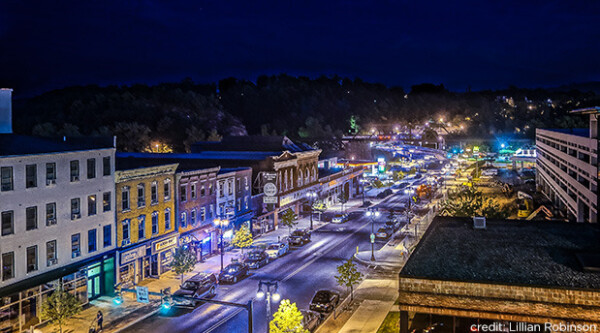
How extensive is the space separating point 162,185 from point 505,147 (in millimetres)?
158000

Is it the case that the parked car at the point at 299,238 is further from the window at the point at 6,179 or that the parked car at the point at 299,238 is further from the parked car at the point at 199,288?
the window at the point at 6,179

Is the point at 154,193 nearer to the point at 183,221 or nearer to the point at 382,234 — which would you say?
the point at 183,221

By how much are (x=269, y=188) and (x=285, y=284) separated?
2512 centimetres

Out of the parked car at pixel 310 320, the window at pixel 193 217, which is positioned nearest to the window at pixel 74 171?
the window at pixel 193 217

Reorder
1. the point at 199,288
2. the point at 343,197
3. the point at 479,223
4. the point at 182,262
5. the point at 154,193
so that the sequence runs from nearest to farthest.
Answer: the point at 479,223 < the point at 199,288 < the point at 182,262 < the point at 154,193 < the point at 343,197

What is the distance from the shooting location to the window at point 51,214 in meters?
34.8

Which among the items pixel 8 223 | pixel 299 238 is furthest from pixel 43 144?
pixel 299 238

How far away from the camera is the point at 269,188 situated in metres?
65.1

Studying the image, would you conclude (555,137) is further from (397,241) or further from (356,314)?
(356,314)

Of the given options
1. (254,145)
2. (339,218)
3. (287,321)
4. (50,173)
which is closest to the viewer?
(287,321)

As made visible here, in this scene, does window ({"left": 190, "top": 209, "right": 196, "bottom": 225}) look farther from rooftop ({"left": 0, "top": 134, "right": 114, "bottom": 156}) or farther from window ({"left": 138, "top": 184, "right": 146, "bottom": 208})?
rooftop ({"left": 0, "top": 134, "right": 114, "bottom": 156})

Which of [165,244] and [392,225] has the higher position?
[165,244]

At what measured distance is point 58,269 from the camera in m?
35.2

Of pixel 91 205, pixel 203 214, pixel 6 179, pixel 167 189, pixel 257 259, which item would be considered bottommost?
pixel 257 259
